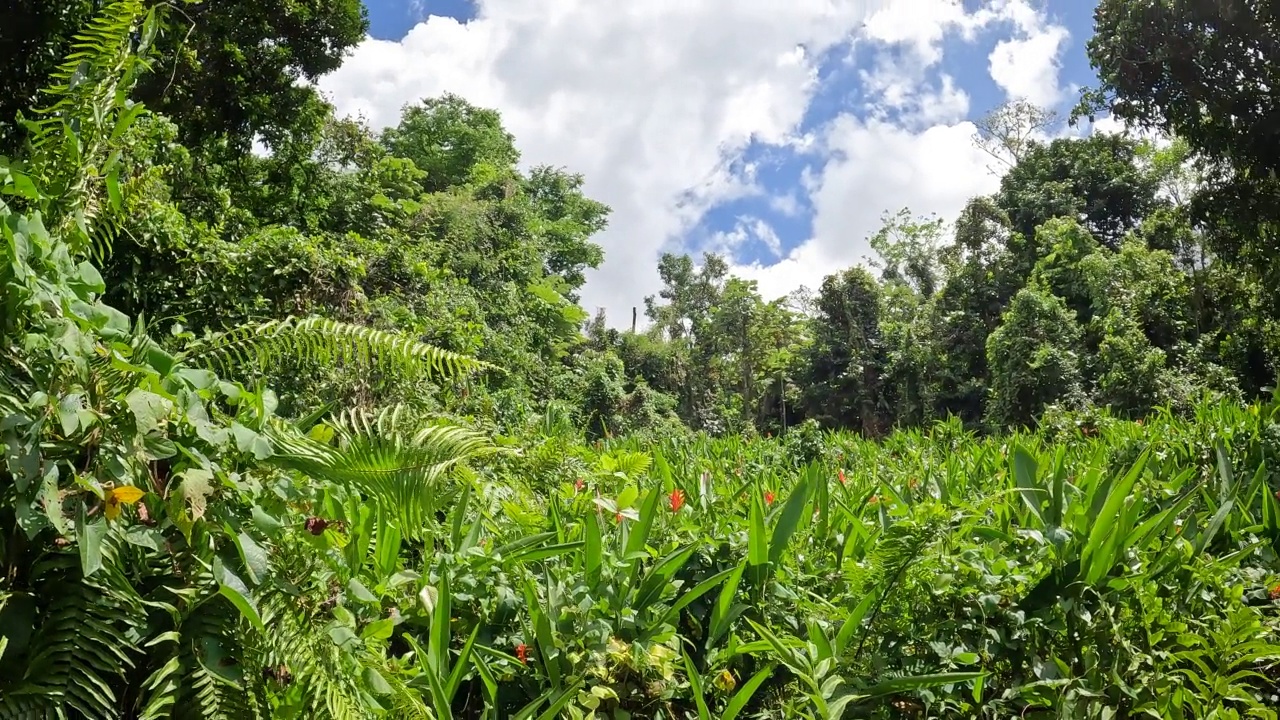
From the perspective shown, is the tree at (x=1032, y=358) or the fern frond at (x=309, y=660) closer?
the fern frond at (x=309, y=660)

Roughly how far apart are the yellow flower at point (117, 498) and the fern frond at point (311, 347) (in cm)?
49

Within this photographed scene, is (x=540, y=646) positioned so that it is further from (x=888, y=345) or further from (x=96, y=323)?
(x=888, y=345)

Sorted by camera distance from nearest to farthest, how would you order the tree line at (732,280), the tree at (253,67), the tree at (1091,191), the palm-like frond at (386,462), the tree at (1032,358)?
the palm-like frond at (386,462) < the tree line at (732,280) < the tree at (253,67) < the tree at (1032,358) < the tree at (1091,191)


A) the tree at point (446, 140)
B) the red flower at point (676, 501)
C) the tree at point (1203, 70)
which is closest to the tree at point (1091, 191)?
the tree at point (1203, 70)

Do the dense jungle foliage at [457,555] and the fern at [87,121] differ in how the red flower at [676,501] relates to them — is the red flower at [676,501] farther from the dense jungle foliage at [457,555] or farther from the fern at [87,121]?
the fern at [87,121]

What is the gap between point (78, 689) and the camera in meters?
0.83

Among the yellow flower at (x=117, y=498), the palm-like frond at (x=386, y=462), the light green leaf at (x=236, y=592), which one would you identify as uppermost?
the palm-like frond at (x=386, y=462)

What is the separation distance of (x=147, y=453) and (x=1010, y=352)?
55.0ft

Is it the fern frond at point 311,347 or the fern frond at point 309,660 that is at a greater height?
the fern frond at point 311,347

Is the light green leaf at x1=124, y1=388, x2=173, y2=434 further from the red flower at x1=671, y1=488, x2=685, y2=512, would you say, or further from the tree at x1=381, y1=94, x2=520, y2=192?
the tree at x1=381, y1=94, x2=520, y2=192

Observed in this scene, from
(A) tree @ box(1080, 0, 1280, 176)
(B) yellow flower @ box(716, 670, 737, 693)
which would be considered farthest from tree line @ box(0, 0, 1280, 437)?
(B) yellow flower @ box(716, 670, 737, 693)

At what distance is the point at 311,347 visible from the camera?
4.75 feet

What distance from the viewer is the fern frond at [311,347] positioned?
1.33 meters

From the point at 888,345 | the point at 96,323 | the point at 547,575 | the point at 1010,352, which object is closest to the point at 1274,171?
the point at 1010,352
